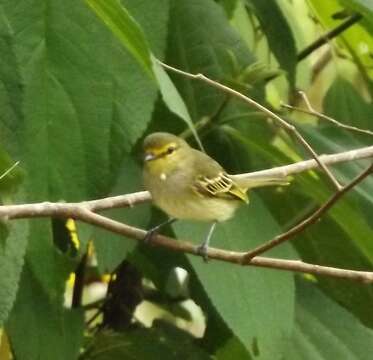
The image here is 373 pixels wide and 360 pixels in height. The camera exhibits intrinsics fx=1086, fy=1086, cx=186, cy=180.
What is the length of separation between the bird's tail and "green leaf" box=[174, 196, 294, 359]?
0.03 metres

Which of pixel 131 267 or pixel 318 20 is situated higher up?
pixel 318 20

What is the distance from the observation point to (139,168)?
1462 millimetres

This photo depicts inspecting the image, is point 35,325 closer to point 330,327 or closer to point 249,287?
point 249,287

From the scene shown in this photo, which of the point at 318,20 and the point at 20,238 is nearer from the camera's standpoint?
the point at 20,238

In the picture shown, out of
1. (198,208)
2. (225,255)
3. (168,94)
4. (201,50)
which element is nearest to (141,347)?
(198,208)

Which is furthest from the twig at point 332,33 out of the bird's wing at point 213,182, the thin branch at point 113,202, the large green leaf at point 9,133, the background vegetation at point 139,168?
the large green leaf at point 9,133

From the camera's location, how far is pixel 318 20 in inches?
66.2

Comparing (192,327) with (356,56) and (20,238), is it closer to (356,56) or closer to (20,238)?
(356,56)

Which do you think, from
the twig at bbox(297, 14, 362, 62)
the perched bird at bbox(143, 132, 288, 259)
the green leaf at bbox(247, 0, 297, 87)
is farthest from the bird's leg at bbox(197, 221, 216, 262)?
the twig at bbox(297, 14, 362, 62)

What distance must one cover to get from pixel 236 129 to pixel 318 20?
1.04ft

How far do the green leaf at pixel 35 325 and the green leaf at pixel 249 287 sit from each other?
0.18 meters

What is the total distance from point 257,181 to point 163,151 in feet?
0.41

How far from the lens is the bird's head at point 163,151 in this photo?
4.42 ft

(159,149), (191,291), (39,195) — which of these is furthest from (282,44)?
(39,195)
